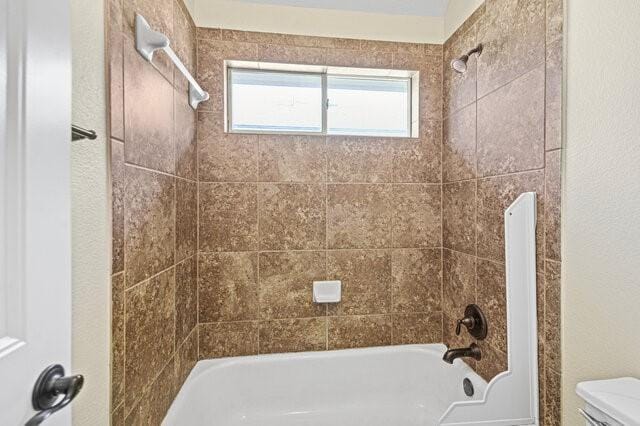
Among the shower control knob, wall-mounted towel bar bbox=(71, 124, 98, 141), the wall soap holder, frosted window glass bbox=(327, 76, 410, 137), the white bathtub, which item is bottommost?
the white bathtub

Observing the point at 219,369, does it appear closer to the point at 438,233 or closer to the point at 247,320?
the point at 247,320

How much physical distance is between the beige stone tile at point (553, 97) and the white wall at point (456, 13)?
2.11 feet

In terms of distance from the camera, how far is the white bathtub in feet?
5.93

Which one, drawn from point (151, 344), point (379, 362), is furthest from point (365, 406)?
point (151, 344)

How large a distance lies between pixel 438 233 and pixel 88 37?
1.84m

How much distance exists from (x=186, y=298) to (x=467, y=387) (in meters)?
1.47

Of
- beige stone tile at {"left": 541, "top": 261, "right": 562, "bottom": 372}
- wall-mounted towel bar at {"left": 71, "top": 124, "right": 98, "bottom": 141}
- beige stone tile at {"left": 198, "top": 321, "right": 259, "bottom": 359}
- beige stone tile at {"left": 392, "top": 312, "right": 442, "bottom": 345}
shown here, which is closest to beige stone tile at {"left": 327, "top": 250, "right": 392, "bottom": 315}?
beige stone tile at {"left": 392, "top": 312, "right": 442, "bottom": 345}

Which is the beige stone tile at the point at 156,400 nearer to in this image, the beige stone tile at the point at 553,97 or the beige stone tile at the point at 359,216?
the beige stone tile at the point at 359,216

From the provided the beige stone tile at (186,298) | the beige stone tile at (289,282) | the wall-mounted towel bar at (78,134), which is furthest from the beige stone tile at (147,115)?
the beige stone tile at (289,282)

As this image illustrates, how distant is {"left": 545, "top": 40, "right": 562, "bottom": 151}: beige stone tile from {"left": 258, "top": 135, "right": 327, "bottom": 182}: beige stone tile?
1.08m

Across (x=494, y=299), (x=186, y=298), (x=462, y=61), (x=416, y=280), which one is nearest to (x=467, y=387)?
(x=494, y=299)

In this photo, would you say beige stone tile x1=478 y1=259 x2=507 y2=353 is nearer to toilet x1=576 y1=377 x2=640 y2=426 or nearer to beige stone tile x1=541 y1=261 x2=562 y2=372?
beige stone tile x1=541 y1=261 x2=562 y2=372

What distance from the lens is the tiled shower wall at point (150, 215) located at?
39.7 inches

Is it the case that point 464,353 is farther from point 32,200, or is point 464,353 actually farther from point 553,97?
point 32,200
